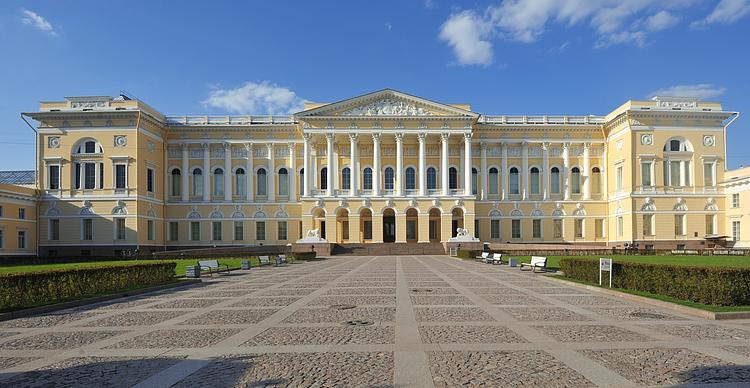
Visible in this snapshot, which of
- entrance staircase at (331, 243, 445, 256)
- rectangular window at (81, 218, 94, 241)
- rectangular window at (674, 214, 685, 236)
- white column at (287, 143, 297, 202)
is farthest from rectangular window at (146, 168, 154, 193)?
rectangular window at (674, 214, 685, 236)

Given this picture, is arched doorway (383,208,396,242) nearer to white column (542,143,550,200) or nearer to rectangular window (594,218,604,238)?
white column (542,143,550,200)

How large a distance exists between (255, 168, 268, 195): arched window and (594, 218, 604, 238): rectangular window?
36.4 meters

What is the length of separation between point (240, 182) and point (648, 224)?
42.6 m

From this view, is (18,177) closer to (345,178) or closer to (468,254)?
(345,178)

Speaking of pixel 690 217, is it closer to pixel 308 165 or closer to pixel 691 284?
pixel 308 165

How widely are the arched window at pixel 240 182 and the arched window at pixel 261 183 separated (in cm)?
132

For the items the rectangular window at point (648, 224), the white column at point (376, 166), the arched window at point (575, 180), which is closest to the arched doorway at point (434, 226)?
the white column at point (376, 166)

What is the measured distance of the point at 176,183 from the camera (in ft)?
184

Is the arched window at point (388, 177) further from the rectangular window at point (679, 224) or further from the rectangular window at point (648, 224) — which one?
the rectangular window at point (679, 224)

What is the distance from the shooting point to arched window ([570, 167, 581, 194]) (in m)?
56.4

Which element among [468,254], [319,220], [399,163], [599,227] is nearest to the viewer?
[468,254]

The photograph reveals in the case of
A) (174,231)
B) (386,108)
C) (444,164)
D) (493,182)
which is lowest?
(174,231)

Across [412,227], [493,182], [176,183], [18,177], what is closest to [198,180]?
[176,183]

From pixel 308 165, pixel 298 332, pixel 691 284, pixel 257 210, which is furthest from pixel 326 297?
pixel 257 210
